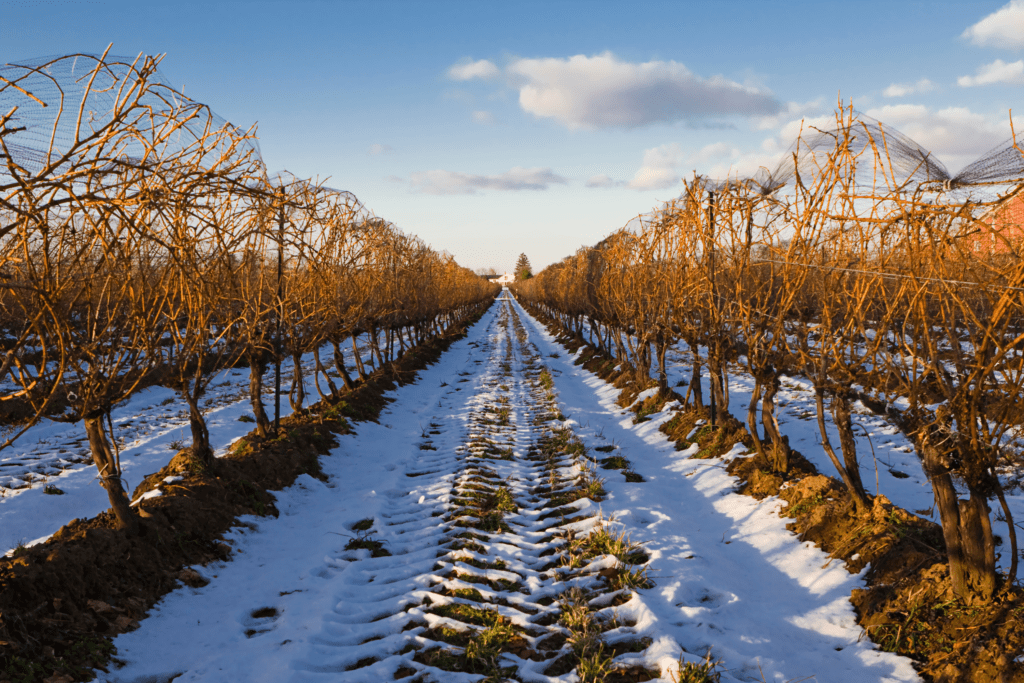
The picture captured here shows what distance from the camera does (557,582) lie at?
4.24 m

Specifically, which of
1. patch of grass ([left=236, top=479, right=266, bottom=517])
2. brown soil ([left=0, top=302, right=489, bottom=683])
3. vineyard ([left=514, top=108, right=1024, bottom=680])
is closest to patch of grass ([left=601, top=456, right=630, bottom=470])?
vineyard ([left=514, top=108, right=1024, bottom=680])

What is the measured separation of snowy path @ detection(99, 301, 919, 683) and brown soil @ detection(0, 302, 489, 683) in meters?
0.18

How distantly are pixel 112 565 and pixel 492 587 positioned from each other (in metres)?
2.78

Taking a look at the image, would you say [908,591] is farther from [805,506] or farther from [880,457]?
[880,457]

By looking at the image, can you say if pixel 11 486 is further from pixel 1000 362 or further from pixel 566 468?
pixel 1000 362

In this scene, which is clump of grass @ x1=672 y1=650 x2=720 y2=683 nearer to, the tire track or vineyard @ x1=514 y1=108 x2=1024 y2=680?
the tire track

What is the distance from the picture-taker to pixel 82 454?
8.24 m

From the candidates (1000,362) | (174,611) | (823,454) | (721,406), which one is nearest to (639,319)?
(721,406)

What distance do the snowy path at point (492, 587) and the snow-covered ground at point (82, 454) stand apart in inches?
58.6

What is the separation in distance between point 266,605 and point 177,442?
17.4 feet

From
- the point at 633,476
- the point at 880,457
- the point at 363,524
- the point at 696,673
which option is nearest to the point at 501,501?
the point at 363,524

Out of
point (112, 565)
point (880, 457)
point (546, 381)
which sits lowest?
point (880, 457)

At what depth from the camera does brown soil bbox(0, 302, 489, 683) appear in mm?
3141

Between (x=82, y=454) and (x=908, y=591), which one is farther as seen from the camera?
(x=82, y=454)
